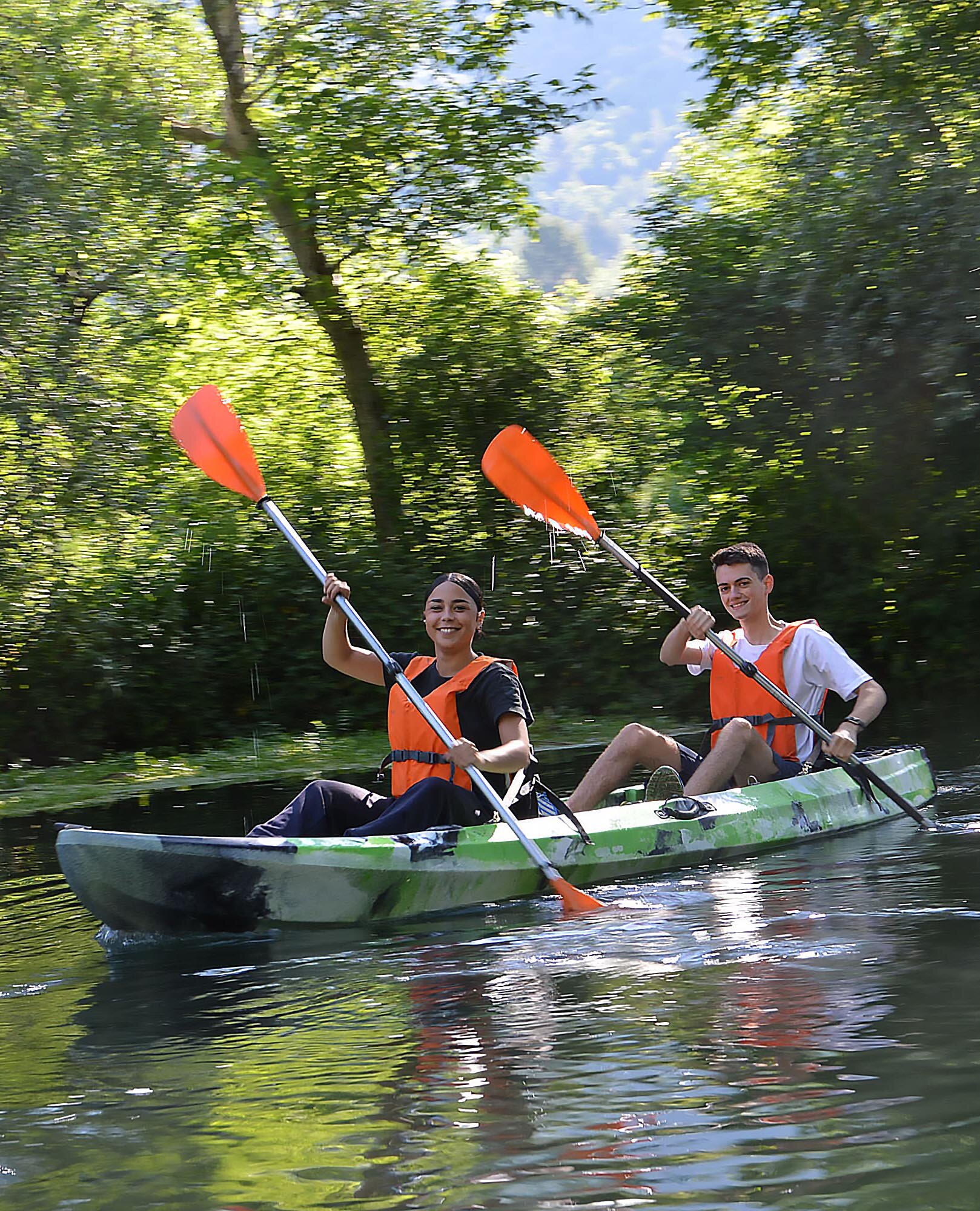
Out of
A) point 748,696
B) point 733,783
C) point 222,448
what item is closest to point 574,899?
point 733,783

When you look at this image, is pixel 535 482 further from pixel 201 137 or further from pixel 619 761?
pixel 201 137

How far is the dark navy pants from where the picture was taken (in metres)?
4.65

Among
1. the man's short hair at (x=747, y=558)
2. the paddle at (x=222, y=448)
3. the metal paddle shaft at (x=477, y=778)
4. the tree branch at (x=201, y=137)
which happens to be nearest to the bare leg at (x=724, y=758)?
the man's short hair at (x=747, y=558)

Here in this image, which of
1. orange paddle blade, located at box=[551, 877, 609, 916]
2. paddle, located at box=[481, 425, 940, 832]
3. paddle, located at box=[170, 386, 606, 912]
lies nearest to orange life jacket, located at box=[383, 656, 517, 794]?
orange paddle blade, located at box=[551, 877, 609, 916]

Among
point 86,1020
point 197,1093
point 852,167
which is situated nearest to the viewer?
point 197,1093

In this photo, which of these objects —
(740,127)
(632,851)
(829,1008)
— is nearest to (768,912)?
(632,851)

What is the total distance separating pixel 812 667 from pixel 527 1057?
291cm

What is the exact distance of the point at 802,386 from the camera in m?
11.0

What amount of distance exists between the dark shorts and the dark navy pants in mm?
1150

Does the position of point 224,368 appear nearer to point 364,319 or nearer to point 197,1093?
point 364,319

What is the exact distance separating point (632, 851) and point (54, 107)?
8.29 m

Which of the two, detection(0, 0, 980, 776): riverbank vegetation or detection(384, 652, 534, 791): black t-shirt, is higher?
detection(0, 0, 980, 776): riverbank vegetation

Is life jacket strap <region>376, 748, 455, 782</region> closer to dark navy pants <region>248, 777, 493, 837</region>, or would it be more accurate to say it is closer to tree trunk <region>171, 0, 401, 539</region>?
dark navy pants <region>248, 777, 493, 837</region>

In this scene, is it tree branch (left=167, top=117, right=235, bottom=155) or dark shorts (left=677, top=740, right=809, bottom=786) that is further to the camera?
tree branch (left=167, top=117, right=235, bottom=155)
